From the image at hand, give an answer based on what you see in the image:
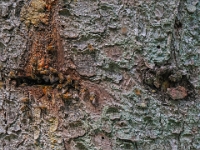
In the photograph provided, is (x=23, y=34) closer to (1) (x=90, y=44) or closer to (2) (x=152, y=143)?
(1) (x=90, y=44)

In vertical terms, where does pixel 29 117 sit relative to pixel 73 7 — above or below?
below

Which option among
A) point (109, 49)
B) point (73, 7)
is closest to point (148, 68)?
point (109, 49)

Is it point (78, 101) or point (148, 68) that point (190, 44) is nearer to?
point (148, 68)

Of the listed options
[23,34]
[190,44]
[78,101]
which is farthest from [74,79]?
[190,44]

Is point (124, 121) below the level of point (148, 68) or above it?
below

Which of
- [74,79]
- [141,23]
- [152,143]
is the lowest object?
[152,143]
